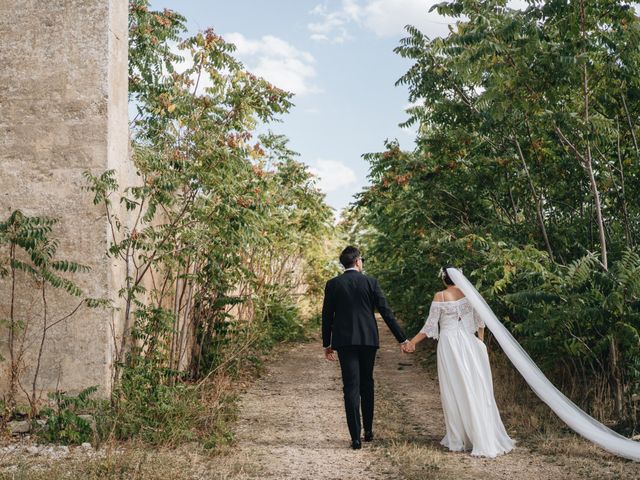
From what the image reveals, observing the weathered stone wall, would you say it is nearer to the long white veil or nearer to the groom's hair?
the groom's hair

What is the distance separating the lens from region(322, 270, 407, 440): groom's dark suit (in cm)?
688

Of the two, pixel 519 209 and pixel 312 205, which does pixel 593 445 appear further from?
pixel 312 205

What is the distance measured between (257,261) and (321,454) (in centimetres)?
893

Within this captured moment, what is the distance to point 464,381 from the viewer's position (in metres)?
6.94

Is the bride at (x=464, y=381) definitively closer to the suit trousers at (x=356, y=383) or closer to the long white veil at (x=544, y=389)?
the long white veil at (x=544, y=389)

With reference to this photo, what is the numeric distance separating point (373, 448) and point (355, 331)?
125 centimetres

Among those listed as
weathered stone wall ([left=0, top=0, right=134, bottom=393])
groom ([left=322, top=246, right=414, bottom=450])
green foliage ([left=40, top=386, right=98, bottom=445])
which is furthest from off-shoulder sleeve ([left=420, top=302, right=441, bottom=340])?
green foliage ([left=40, top=386, right=98, bottom=445])

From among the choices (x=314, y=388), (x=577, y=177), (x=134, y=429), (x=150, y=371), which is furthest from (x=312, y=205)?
(x=134, y=429)

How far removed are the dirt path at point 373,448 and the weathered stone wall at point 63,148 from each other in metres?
2.14

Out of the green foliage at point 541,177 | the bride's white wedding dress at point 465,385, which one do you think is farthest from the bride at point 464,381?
the green foliage at point 541,177

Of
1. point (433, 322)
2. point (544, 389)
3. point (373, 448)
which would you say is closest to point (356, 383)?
point (373, 448)

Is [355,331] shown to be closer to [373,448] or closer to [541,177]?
[373,448]

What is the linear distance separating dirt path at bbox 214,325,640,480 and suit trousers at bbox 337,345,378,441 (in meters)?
0.29

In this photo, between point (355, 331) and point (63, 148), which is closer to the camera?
point (355, 331)
